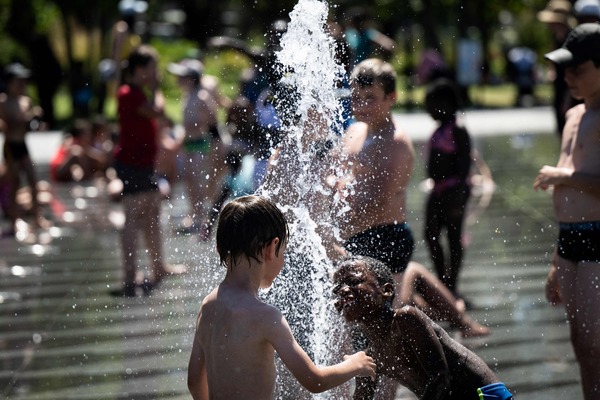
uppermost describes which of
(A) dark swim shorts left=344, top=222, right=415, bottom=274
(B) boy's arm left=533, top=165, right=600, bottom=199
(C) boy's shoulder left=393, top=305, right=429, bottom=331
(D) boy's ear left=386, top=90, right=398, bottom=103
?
(D) boy's ear left=386, top=90, right=398, bottom=103

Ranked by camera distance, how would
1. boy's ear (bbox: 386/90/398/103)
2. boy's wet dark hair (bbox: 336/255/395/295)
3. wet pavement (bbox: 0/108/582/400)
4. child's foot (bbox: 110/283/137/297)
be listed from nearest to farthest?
boy's wet dark hair (bbox: 336/255/395/295)
boy's ear (bbox: 386/90/398/103)
wet pavement (bbox: 0/108/582/400)
child's foot (bbox: 110/283/137/297)

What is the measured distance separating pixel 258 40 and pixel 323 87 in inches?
1974

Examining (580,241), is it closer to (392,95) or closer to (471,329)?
(392,95)

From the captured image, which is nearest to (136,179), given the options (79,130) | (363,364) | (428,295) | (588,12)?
(428,295)

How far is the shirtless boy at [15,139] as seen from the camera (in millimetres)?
11477

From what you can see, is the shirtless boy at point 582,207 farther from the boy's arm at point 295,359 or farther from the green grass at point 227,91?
the green grass at point 227,91

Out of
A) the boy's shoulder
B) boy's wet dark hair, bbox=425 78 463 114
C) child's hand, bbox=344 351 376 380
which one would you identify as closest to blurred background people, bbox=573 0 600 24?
boy's wet dark hair, bbox=425 78 463 114

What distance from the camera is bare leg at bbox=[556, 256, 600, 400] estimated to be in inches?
196

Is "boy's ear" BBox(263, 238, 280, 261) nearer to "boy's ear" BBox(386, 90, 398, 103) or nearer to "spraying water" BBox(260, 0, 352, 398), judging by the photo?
"spraying water" BBox(260, 0, 352, 398)

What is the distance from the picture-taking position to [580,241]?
16.7 feet

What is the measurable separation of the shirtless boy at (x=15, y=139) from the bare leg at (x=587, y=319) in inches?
296

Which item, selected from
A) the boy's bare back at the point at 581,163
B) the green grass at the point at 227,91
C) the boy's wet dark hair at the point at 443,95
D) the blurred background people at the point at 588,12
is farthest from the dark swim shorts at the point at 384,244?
the green grass at the point at 227,91

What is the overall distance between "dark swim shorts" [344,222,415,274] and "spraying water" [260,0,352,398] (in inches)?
5.5

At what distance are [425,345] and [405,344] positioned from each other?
0.08m
